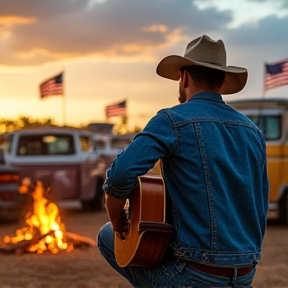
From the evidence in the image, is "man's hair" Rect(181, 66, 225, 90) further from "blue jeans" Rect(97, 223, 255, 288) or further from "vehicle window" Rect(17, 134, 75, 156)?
"vehicle window" Rect(17, 134, 75, 156)

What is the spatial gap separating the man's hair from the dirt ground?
339 cm

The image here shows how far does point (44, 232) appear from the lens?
30.3 feet

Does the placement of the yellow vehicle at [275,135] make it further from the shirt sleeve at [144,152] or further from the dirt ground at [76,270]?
the shirt sleeve at [144,152]

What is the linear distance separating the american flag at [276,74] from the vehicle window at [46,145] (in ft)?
18.1

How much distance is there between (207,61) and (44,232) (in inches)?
268

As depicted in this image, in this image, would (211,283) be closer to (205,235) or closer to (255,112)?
(205,235)

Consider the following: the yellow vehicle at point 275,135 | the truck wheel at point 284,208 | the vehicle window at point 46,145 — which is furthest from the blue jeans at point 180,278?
the vehicle window at point 46,145

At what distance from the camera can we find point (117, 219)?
275cm

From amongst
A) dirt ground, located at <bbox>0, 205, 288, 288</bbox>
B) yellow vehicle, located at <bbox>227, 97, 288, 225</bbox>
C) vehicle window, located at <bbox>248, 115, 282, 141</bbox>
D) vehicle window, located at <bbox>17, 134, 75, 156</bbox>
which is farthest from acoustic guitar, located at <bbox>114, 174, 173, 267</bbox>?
vehicle window, located at <bbox>17, 134, 75, 156</bbox>

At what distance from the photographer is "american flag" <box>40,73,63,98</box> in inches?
852

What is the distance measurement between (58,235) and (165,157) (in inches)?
265

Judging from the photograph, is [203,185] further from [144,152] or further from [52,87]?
A: [52,87]

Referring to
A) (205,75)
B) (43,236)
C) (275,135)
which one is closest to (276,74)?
(275,135)

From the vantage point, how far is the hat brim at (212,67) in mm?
2715
